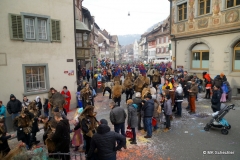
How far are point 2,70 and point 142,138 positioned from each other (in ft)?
25.4

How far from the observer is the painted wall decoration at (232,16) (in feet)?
41.3

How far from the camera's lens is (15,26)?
945cm

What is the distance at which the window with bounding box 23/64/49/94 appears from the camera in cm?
1017

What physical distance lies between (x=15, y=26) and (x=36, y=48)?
4.90ft

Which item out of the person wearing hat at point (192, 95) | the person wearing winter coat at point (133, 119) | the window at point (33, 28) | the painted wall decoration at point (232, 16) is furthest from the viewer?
the painted wall decoration at point (232, 16)

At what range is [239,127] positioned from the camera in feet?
24.5

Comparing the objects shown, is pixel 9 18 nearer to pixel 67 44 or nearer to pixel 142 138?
pixel 67 44

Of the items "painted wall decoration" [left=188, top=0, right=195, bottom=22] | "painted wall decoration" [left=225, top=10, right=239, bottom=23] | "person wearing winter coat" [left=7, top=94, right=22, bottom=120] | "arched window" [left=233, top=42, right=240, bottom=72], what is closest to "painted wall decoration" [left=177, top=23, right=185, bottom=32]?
"painted wall decoration" [left=188, top=0, right=195, bottom=22]

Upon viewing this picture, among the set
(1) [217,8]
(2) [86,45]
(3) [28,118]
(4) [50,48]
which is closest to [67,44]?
(4) [50,48]

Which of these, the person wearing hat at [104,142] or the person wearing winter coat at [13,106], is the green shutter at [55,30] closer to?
the person wearing winter coat at [13,106]

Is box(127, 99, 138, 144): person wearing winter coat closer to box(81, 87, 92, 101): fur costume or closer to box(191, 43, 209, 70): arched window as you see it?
box(81, 87, 92, 101): fur costume

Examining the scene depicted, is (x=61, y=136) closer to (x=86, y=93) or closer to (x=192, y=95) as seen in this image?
(x=86, y=93)

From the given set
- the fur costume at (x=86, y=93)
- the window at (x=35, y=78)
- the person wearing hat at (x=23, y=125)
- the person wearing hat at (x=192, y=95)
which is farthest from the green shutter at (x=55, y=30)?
the person wearing hat at (x=192, y=95)

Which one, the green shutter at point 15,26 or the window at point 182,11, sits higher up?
the window at point 182,11
